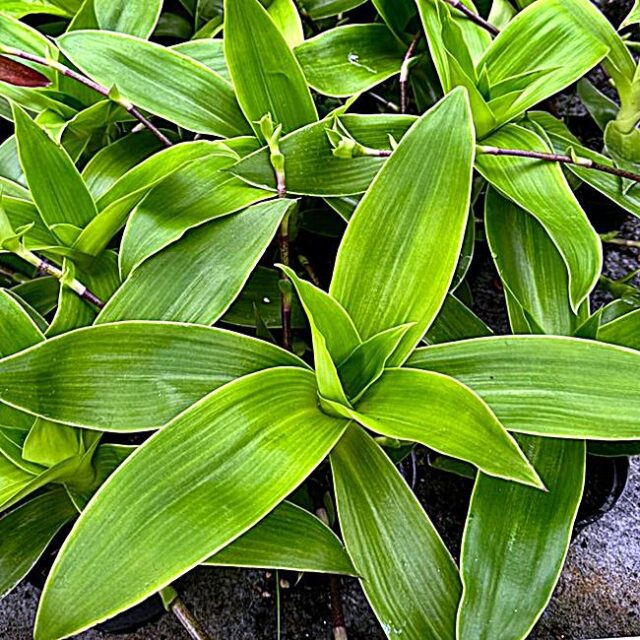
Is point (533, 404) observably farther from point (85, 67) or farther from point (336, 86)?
point (85, 67)

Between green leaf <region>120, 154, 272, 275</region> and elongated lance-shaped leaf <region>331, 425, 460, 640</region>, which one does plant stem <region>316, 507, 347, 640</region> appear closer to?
elongated lance-shaped leaf <region>331, 425, 460, 640</region>

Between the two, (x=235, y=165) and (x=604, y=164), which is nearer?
(x=235, y=165)

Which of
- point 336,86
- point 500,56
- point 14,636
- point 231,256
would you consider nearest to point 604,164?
point 500,56

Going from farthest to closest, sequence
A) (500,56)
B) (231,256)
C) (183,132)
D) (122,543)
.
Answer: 1. (183,132)
2. (500,56)
3. (231,256)
4. (122,543)

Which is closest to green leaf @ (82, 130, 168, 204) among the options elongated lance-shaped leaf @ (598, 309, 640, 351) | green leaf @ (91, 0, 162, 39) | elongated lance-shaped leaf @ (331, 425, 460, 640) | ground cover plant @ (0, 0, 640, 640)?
ground cover plant @ (0, 0, 640, 640)

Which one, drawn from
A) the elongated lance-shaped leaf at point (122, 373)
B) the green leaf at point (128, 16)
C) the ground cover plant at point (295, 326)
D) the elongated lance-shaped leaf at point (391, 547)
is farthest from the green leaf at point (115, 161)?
the elongated lance-shaped leaf at point (391, 547)

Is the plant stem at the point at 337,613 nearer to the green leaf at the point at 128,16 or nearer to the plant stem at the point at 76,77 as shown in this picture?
the plant stem at the point at 76,77
